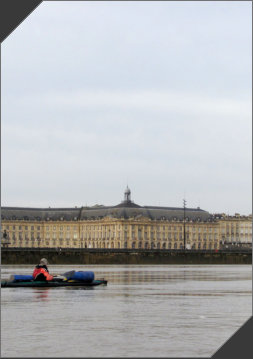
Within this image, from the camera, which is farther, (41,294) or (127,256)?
(127,256)

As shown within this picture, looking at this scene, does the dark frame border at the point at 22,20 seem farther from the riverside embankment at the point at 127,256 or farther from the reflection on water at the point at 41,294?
the riverside embankment at the point at 127,256

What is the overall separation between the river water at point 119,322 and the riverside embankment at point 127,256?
78.1 m

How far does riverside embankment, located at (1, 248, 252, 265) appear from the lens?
365 feet

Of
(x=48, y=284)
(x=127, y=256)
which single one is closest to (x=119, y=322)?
(x=48, y=284)

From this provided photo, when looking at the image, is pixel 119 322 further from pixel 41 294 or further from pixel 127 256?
pixel 127 256

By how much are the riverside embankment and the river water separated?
256 feet

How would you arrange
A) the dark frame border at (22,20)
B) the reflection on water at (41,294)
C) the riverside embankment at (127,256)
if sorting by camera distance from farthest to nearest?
the riverside embankment at (127,256), the reflection on water at (41,294), the dark frame border at (22,20)

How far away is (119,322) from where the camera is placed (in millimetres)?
21953

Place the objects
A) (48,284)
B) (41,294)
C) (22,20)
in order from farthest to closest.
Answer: (48,284), (41,294), (22,20)

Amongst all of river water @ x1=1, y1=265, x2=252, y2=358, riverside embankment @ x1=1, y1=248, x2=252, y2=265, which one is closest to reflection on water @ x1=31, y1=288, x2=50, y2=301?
river water @ x1=1, y1=265, x2=252, y2=358

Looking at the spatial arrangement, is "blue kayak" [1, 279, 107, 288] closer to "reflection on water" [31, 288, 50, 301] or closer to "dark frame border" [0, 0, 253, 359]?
"reflection on water" [31, 288, 50, 301]

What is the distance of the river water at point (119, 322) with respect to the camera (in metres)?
17.3

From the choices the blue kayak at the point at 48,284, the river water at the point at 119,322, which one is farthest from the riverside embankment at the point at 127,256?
the river water at the point at 119,322

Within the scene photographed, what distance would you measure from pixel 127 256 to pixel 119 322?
327ft
